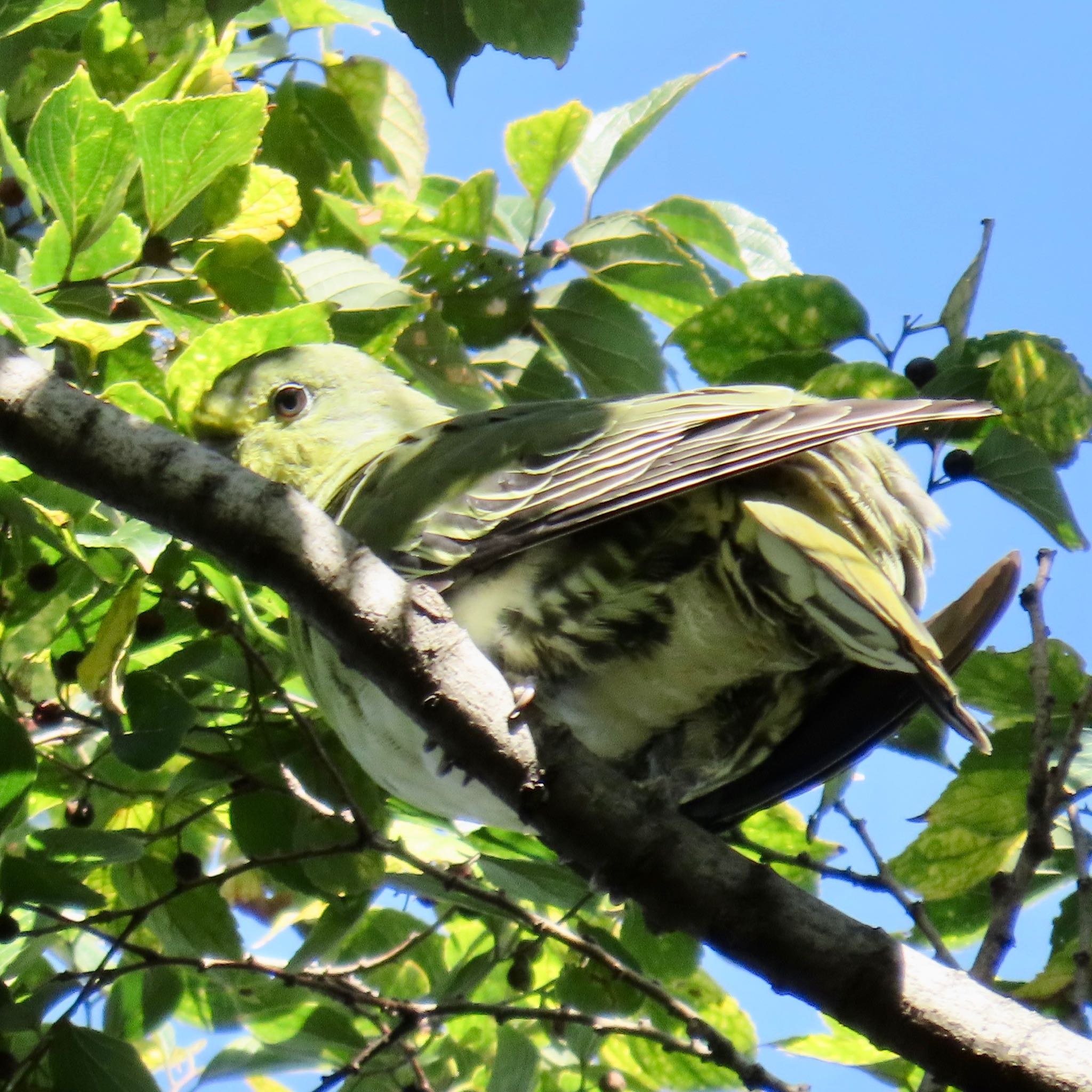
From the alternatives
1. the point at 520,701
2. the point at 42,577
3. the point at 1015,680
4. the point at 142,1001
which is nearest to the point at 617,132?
the point at 1015,680

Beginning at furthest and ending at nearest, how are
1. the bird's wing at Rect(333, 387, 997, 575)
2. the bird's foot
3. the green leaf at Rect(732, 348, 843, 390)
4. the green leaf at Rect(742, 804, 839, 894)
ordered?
the green leaf at Rect(742, 804, 839, 894), the green leaf at Rect(732, 348, 843, 390), the bird's wing at Rect(333, 387, 997, 575), the bird's foot

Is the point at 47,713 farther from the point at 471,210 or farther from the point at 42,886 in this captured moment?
the point at 471,210

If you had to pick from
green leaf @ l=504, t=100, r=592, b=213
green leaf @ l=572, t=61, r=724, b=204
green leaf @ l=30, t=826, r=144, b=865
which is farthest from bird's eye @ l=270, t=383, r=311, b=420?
green leaf @ l=30, t=826, r=144, b=865

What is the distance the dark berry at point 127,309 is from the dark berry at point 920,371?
1692 millimetres

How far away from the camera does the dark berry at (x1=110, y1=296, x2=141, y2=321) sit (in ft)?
9.38

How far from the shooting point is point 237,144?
8.24 feet

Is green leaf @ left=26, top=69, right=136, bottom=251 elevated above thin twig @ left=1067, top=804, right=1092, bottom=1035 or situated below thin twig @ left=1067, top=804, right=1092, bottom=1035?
above

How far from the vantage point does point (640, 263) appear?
10.5ft

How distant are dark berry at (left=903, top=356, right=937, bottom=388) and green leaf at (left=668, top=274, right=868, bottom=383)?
0.58ft

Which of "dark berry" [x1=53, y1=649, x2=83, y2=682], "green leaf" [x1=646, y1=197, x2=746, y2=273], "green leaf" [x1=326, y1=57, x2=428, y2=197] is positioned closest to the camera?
"dark berry" [x1=53, y1=649, x2=83, y2=682]

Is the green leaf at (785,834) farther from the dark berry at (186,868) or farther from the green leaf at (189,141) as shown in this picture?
the green leaf at (189,141)

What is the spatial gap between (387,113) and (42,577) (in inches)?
62.9

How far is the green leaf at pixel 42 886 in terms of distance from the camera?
93.0 inches

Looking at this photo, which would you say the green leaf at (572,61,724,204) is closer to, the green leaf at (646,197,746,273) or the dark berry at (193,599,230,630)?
the green leaf at (646,197,746,273)
